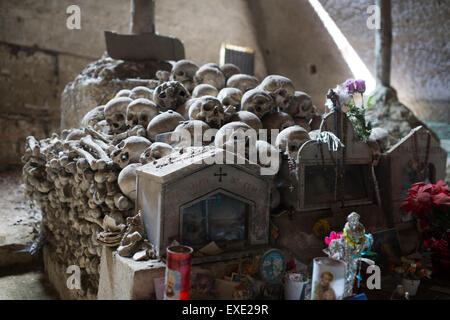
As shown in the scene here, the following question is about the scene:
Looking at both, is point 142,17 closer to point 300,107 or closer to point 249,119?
point 300,107

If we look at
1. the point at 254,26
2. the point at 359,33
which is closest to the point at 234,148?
the point at 359,33

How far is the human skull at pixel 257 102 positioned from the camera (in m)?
3.93

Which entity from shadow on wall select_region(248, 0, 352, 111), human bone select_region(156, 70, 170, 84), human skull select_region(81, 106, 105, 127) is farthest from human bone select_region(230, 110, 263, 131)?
shadow on wall select_region(248, 0, 352, 111)

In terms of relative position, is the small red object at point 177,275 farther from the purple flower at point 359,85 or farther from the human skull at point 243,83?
the human skull at point 243,83

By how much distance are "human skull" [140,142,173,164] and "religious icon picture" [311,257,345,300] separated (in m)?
1.64

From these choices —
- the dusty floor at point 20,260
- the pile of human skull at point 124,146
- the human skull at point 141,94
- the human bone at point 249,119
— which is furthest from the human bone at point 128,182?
the dusty floor at point 20,260

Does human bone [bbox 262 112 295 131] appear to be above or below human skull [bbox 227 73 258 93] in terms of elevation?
below

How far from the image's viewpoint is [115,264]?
2555 mm

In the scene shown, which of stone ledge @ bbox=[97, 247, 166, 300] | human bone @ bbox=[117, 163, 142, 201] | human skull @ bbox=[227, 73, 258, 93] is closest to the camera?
Result: stone ledge @ bbox=[97, 247, 166, 300]

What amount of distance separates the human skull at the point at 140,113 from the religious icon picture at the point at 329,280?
269cm

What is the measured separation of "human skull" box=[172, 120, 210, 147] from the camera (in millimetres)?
3328

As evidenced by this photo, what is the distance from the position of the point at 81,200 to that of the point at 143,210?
1.17 metres

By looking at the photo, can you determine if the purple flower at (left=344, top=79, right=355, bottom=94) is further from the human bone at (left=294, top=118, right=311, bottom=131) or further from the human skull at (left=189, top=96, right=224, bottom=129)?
the human skull at (left=189, top=96, right=224, bottom=129)
